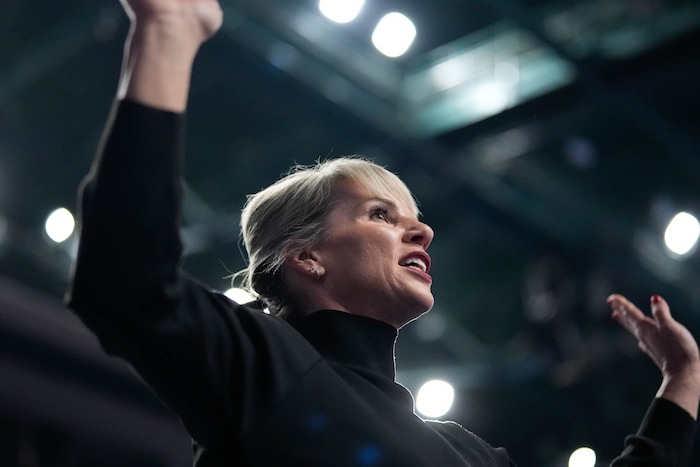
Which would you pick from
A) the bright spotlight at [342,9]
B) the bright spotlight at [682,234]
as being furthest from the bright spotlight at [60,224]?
the bright spotlight at [682,234]

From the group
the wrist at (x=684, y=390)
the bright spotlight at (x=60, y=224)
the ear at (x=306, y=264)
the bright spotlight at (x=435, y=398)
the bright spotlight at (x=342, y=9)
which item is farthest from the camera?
the bright spotlight at (x=435, y=398)

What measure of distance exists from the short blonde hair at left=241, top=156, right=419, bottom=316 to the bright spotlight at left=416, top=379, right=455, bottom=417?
3072mm

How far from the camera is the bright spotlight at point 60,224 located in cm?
395

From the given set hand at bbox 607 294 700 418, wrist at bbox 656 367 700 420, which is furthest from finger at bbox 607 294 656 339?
wrist at bbox 656 367 700 420

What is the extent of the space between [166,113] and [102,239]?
5.4 inches

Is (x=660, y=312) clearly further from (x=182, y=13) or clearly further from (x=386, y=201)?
(x=182, y=13)

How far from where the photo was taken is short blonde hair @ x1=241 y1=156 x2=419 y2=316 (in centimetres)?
143

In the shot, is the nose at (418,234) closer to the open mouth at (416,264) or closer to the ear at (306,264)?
the open mouth at (416,264)

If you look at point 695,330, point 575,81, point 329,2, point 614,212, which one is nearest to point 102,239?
point 329,2

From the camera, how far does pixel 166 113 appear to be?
0.89 meters

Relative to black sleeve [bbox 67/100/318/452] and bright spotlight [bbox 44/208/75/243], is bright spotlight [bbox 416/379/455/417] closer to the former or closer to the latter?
bright spotlight [bbox 44/208/75/243]

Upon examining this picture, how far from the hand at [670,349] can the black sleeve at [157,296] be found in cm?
80

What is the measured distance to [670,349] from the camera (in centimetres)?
160

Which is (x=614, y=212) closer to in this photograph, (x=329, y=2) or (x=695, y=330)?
(x=695, y=330)
